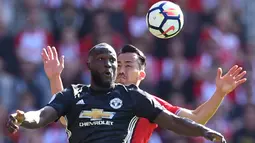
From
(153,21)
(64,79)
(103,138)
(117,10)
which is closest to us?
(103,138)

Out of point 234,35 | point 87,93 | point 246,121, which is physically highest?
point 87,93

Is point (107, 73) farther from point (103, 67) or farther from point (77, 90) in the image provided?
point (77, 90)

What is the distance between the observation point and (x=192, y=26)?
17.8 metres

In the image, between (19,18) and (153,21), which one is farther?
(19,18)

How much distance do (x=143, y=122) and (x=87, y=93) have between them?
1062mm

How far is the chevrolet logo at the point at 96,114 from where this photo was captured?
8273mm

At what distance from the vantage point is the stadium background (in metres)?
16.1

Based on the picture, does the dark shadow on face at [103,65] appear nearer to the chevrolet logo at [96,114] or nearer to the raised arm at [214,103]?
the chevrolet logo at [96,114]

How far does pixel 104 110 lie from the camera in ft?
27.2

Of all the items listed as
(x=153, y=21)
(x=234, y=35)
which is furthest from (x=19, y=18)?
(x=153, y=21)

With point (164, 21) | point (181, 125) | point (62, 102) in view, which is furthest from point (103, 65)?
point (164, 21)

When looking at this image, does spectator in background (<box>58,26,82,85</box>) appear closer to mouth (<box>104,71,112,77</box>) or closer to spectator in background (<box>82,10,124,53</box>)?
spectator in background (<box>82,10,124,53</box>)

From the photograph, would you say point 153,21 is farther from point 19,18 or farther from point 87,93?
point 19,18

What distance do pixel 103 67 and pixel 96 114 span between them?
48cm
